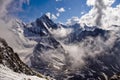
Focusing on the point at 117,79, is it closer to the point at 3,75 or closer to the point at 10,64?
the point at 10,64

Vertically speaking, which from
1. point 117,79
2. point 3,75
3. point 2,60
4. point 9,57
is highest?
point 117,79

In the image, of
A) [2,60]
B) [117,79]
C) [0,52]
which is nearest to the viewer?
[2,60]

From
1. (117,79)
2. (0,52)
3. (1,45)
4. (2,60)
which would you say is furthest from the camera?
(117,79)

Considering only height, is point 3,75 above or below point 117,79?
below

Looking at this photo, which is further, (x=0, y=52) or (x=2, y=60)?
(x=0, y=52)

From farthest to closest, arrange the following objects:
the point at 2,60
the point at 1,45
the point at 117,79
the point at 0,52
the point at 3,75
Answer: the point at 117,79, the point at 1,45, the point at 0,52, the point at 2,60, the point at 3,75

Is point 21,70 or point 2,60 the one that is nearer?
point 2,60

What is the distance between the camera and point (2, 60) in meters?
119

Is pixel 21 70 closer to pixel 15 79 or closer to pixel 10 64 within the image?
pixel 10 64

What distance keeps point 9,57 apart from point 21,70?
28.2 feet

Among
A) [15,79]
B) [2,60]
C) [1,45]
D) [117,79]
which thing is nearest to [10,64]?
[2,60]

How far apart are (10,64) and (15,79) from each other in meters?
32.5

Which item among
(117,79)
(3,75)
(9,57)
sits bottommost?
(3,75)

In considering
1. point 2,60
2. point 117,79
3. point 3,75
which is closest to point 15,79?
point 3,75
